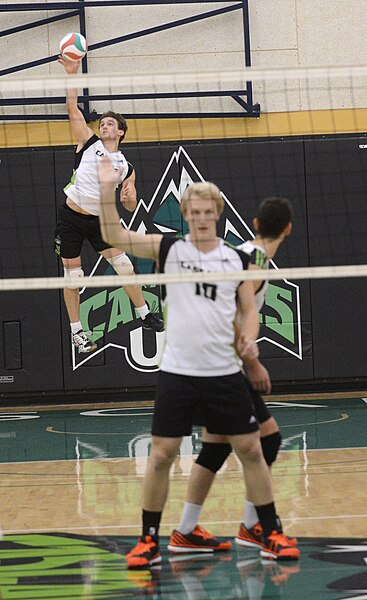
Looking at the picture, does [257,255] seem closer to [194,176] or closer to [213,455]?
[213,455]

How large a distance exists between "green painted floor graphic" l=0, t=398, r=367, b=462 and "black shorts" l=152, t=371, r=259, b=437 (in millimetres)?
4058

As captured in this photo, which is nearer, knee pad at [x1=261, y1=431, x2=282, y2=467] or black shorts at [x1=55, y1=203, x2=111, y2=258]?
knee pad at [x1=261, y1=431, x2=282, y2=467]

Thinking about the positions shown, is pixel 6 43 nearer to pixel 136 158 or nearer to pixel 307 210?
pixel 136 158

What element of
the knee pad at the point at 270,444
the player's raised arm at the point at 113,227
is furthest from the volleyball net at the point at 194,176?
the player's raised arm at the point at 113,227

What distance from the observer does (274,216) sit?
5348 millimetres

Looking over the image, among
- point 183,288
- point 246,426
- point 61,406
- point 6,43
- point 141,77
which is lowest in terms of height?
point 61,406

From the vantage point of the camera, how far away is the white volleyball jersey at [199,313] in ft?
17.1

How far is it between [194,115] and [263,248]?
7897mm

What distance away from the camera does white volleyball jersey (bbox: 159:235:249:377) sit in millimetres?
5199

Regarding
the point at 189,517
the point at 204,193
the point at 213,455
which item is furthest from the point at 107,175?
the point at 189,517

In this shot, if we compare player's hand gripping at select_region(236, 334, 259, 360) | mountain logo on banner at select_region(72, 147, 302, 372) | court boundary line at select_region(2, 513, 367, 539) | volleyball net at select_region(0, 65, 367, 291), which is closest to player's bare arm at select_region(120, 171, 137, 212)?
court boundary line at select_region(2, 513, 367, 539)

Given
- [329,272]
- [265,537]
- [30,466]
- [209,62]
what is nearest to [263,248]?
[329,272]

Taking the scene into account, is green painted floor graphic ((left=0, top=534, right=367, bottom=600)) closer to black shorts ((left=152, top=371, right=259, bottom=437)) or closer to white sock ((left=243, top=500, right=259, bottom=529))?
white sock ((left=243, top=500, right=259, bottom=529))

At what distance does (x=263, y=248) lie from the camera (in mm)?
5496
